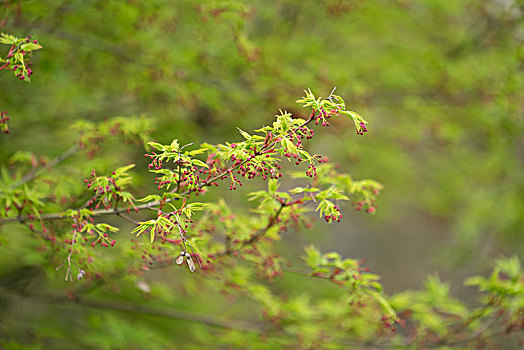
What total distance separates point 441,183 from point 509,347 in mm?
4391

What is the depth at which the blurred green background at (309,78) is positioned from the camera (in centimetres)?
361

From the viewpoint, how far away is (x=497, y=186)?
6.48 m

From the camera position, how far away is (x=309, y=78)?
4379 mm

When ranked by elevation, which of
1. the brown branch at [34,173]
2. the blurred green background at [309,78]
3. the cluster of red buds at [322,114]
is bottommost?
the cluster of red buds at [322,114]

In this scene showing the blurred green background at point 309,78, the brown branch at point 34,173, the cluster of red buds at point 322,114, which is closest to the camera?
the cluster of red buds at point 322,114

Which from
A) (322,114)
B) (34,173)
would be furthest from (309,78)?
(322,114)

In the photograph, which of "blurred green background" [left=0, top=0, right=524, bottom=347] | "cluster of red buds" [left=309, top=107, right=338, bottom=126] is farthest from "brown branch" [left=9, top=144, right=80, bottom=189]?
"cluster of red buds" [left=309, top=107, right=338, bottom=126]

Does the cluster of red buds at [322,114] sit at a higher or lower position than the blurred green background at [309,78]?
lower

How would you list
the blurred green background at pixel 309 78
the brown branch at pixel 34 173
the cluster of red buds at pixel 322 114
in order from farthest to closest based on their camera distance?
1. the blurred green background at pixel 309 78
2. the brown branch at pixel 34 173
3. the cluster of red buds at pixel 322 114

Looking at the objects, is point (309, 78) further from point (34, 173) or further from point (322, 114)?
point (322, 114)

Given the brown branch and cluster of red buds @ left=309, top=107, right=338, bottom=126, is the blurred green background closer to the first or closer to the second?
the brown branch

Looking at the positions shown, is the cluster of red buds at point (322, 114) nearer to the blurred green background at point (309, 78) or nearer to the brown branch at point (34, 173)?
the blurred green background at point (309, 78)

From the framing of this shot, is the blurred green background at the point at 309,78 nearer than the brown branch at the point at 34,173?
No

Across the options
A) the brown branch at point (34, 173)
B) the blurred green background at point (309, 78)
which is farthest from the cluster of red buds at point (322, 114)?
the brown branch at point (34, 173)
